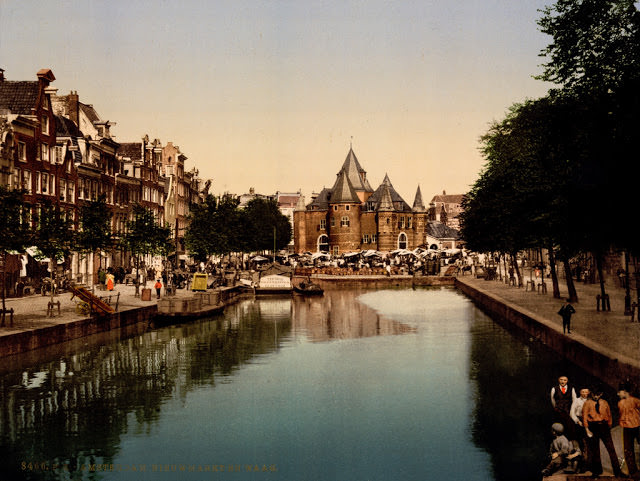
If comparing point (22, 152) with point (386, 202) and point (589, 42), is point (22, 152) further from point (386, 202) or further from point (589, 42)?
point (386, 202)

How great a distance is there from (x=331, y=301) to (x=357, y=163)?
107 meters

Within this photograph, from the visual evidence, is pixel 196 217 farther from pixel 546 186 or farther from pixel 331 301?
pixel 546 186

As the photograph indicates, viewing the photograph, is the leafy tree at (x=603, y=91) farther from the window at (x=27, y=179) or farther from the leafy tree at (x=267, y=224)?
the leafy tree at (x=267, y=224)

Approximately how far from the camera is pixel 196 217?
93.0 meters

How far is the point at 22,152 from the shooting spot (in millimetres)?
57781

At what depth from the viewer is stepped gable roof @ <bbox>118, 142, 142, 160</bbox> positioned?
91.8 metres

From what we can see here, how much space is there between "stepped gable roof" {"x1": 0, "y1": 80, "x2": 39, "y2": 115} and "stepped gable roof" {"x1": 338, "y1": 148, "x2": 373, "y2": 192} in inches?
4629

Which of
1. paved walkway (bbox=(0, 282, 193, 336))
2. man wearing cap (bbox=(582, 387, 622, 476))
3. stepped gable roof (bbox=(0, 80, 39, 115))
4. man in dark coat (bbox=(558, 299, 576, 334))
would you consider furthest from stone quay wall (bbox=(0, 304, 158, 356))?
man wearing cap (bbox=(582, 387, 622, 476))

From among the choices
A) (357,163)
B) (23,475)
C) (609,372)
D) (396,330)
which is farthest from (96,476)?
(357,163)

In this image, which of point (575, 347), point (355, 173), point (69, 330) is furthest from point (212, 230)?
point (355, 173)

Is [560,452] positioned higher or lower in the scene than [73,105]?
lower

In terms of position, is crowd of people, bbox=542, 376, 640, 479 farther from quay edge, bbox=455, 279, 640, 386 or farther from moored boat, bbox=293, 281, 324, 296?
moored boat, bbox=293, 281, 324, 296

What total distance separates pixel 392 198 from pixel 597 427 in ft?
481

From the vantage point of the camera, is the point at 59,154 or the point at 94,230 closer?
the point at 94,230
